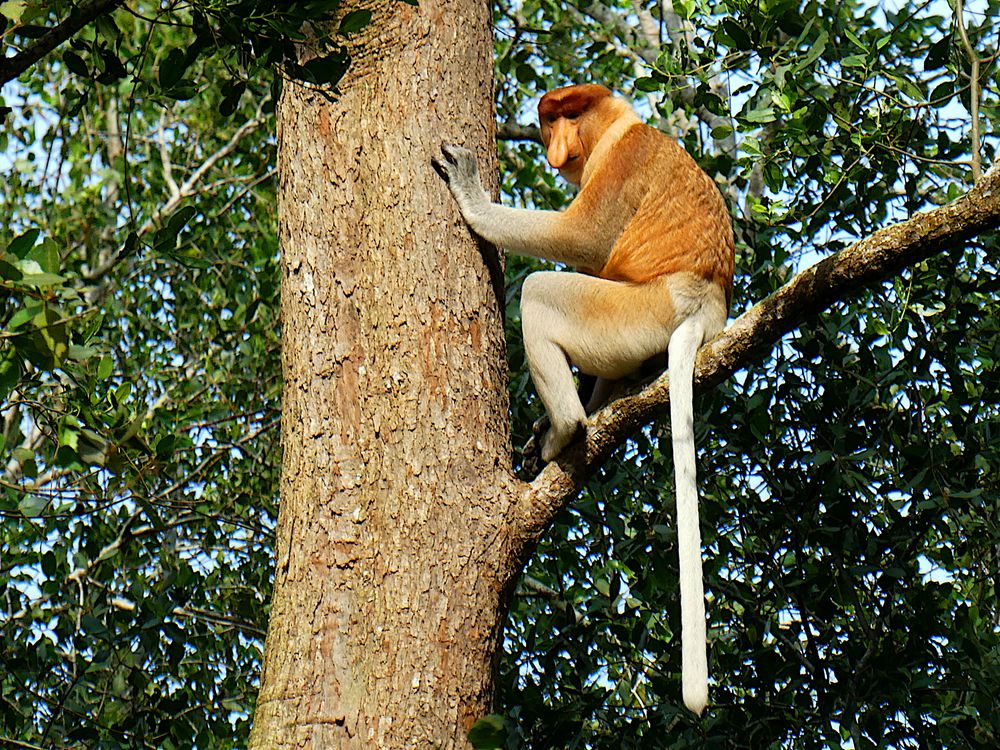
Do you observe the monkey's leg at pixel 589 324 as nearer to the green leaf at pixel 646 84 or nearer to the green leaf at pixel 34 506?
the green leaf at pixel 646 84

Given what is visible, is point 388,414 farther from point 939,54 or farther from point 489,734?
point 939,54

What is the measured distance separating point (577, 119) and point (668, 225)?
0.59 metres

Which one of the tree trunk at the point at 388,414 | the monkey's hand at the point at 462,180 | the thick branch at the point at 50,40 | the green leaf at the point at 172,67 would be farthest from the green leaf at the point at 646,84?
the thick branch at the point at 50,40

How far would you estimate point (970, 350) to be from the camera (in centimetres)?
305

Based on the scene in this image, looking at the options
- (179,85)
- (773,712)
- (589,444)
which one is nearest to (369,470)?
(589,444)

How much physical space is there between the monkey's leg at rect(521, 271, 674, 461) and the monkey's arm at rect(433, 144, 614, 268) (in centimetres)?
12

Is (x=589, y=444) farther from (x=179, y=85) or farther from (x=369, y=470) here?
(x=179, y=85)

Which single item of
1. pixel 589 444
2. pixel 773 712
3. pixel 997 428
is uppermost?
pixel 997 428

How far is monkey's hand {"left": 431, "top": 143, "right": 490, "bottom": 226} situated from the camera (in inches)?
103

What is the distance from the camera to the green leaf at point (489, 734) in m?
2.16

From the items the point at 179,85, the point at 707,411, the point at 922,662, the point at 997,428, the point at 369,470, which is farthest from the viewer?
the point at 707,411

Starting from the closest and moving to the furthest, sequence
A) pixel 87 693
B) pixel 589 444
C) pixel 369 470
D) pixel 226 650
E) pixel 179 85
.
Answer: pixel 179 85, pixel 369 470, pixel 589 444, pixel 87 693, pixel 226 650

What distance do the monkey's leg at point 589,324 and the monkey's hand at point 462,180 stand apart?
11.9 inches

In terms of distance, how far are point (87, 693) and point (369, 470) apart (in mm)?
1896
